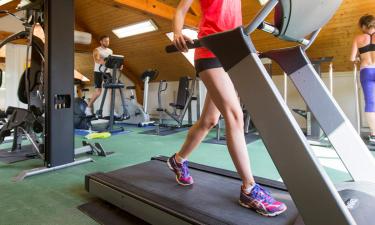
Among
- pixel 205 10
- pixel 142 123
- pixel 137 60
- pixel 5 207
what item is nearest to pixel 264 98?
pixel 205 10

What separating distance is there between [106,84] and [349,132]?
429cm

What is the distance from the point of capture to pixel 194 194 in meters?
1.50

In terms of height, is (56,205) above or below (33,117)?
below

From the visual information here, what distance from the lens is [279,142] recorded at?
0.82 m

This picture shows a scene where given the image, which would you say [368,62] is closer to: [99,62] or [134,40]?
[99,62]

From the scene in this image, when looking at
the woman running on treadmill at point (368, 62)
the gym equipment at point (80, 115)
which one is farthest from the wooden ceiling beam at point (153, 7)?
the woman running on treadmill at point (368, 62)

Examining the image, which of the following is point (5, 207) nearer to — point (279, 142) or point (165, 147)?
point (279, 142)

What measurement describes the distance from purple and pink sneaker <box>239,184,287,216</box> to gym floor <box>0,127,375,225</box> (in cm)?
83

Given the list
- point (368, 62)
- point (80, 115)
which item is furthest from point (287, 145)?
point (80, 115)

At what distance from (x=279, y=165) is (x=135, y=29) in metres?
6.04

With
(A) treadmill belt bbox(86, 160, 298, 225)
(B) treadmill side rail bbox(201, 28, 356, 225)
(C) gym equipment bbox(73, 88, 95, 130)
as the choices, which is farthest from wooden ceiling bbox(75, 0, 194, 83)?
(B) treadmill side rail bbox(201, 28, 356, 225)

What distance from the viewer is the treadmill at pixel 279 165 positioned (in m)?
0.79

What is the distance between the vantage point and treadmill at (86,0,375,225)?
2.58ft

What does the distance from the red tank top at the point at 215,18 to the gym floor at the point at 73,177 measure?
1.08 meters
